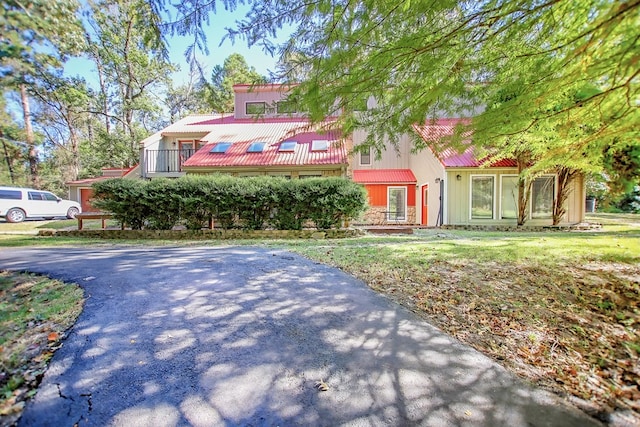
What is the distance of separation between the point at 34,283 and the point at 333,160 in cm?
1108

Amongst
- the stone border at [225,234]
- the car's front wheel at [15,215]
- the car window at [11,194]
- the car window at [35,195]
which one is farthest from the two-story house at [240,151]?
the car's front wheel at [15,215]

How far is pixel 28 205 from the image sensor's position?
16.1 meters

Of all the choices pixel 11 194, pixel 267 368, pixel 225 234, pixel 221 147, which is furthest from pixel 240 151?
pixel 267 368

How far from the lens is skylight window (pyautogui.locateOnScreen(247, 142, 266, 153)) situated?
49.6 feet

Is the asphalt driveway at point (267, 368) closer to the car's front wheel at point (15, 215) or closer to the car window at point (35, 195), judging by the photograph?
the car's front wheel at point (15, 215)

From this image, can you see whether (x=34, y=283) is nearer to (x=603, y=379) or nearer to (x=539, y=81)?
(x=603, y=379)

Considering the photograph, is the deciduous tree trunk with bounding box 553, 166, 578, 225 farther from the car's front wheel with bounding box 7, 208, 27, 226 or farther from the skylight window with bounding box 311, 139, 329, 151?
the car's front wheel with bounding box 7, 208, 27, 226

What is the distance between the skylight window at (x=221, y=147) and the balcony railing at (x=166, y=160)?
2019 mm

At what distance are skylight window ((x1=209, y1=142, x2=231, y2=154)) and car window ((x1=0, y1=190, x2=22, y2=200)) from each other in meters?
10.9

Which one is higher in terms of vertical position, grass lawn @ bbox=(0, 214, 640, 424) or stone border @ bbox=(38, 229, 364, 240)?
stone border @ bbox=(38, 229, 364, 240)

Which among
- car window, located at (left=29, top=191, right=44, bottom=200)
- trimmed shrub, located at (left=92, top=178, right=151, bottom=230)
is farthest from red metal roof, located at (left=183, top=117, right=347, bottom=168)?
car window, located at (left=29, top=191, right=44, bottom=200)

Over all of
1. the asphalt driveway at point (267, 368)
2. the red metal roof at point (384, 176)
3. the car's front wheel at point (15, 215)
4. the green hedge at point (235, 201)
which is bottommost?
the asphalt driveway at point (267, 368)

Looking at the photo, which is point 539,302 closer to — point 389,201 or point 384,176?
point 389,201

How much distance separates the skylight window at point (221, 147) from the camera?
1522cm
